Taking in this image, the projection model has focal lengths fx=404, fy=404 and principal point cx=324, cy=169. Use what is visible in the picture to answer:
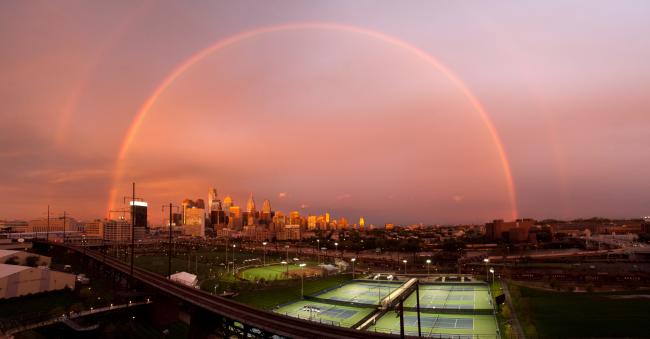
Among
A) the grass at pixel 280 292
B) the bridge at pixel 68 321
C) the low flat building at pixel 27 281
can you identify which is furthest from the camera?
the grass at pixel 280 292

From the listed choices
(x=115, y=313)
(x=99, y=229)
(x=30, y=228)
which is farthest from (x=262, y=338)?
(x=30, y=228)

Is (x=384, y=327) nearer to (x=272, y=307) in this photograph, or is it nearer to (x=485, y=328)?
(x=485, y=328)

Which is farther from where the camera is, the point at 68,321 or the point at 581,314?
the point at 581,314

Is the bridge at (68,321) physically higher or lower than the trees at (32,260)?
lower

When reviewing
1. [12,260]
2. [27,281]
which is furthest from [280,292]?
[12,260]

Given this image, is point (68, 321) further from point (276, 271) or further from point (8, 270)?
point (276, 271)

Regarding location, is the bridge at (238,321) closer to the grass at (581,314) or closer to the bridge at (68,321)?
the bridge at (68,321)

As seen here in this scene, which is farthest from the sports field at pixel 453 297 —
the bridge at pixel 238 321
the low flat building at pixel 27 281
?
the low flat building at pixel 27 281
